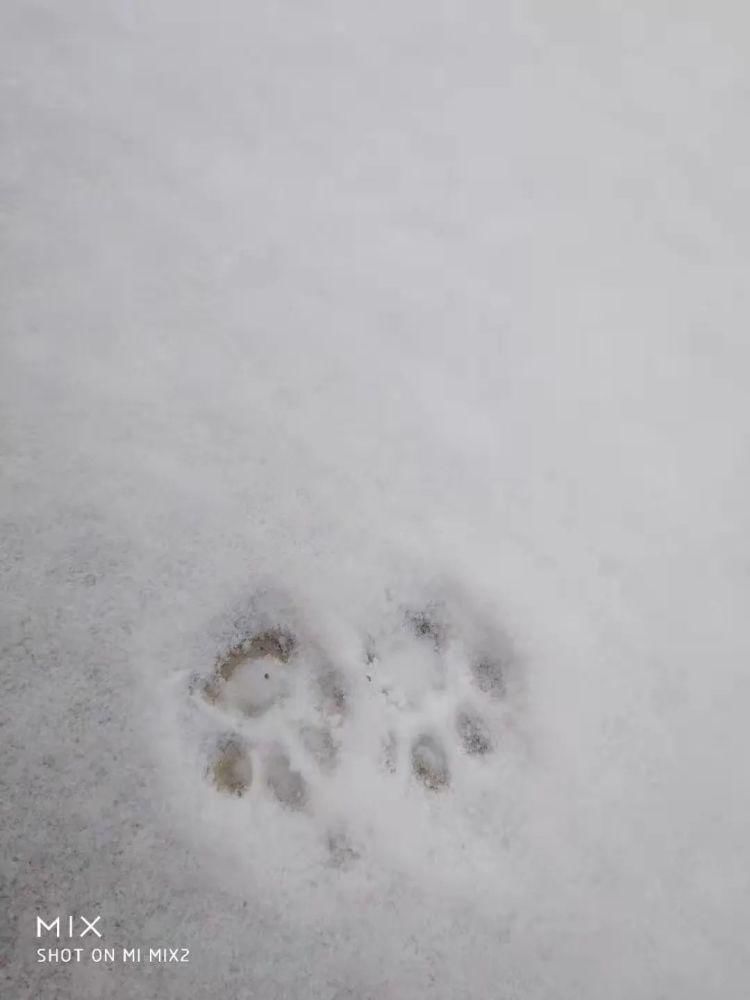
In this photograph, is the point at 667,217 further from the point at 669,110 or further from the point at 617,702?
the point at 617,702

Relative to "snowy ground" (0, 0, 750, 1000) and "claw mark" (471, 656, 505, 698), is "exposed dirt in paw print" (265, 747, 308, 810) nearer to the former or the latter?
"snowy ground" (0, 0, 750, 1000)

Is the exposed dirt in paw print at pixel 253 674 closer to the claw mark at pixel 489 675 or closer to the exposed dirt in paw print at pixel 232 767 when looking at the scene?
the exposed dirt in paw print at pixel 232 767

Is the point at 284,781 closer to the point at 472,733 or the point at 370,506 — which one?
the point at 472,733

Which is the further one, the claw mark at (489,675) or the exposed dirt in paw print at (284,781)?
the claw mark at (489,675)

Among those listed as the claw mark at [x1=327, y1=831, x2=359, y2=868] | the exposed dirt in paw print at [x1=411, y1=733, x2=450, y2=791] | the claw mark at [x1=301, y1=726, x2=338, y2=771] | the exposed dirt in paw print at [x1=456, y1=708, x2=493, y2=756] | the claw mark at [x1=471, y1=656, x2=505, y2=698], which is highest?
the claw mark at [x1=471, y1=656, x2=505, y2=698]

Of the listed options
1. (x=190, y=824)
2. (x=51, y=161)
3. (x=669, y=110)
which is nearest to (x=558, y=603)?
(x=190, y=824)

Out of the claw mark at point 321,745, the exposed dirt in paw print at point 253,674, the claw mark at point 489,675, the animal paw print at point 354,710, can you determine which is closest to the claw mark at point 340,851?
the animal paw print at point 354,710

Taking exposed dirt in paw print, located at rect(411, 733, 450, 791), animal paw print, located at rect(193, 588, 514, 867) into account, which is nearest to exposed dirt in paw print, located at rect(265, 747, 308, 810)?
animal paw print, located at rect(193, 588, 514, 867)
